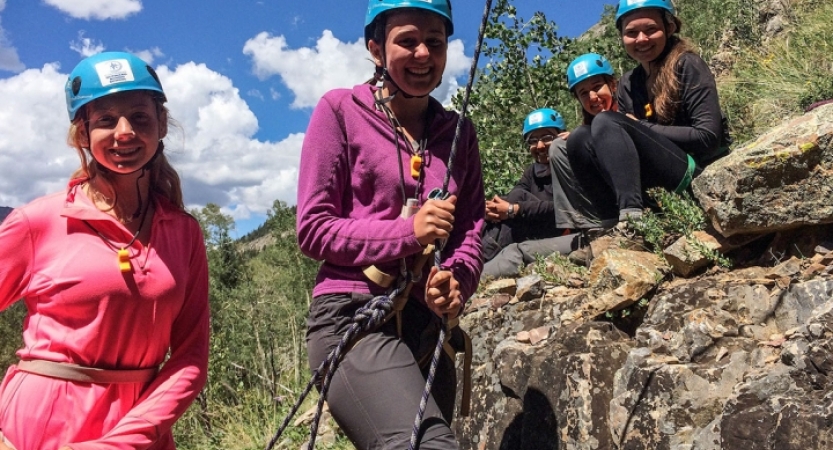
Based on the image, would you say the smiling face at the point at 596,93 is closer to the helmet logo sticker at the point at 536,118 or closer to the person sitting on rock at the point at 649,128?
the person sitting on rock at the point at 649,128

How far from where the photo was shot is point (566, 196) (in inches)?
200

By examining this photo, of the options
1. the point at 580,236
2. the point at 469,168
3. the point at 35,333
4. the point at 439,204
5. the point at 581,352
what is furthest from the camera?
the point at 580,236

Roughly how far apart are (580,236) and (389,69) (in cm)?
318

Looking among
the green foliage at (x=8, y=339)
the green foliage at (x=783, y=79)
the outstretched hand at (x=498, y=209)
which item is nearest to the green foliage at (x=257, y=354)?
the outstretched hand at (x=498, y=209)

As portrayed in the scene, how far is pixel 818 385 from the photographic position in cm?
238

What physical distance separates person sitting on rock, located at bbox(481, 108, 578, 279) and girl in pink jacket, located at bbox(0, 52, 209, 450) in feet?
11.5

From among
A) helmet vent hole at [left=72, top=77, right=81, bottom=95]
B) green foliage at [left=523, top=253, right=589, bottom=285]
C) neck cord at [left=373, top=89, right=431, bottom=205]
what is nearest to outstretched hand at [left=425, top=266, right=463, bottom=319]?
neck cord at [left=373, top=89, right=431, bottom=205]

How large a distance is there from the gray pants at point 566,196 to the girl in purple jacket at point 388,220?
2.57 meters

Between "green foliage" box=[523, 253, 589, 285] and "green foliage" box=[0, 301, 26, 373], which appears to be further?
"green foliage" box=[0, 301, 26, 373]

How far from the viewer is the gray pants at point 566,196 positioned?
4945 millimetres

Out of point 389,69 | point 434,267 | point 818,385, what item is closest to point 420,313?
point 434,267

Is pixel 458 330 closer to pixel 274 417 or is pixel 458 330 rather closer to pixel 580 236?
pixel 580 236

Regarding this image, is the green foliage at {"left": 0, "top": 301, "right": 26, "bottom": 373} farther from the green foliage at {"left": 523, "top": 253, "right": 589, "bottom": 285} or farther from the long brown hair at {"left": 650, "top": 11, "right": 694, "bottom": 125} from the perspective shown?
the long brown hair at {"left": 650, "top": 11, "right": 694, "bottom": 125}

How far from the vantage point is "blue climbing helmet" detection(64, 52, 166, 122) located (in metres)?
2.22
